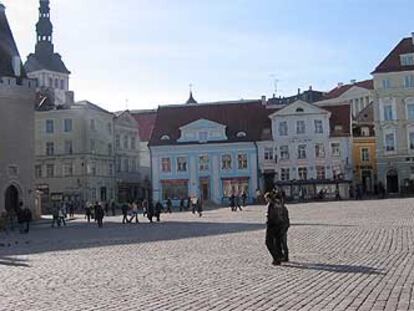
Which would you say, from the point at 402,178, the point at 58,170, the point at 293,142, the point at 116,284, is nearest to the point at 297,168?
the point at 293,142

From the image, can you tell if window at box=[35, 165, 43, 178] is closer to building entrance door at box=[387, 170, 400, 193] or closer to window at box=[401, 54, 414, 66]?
building entrance door at box=[387, 170, 400, 193]

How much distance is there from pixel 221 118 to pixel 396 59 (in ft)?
64.2

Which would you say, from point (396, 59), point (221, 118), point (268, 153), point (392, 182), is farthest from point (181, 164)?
point (396, 59)

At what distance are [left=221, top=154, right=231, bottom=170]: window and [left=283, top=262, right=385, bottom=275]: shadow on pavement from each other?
62150 mm

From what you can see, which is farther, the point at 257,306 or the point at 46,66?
the point at 46,66

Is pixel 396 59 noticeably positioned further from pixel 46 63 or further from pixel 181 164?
pixel 46 63

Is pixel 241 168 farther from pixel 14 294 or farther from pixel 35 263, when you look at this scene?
pixel 14 294

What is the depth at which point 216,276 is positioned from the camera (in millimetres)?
13977

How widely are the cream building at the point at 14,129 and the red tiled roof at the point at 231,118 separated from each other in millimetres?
26292

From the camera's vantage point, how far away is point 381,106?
77250mm

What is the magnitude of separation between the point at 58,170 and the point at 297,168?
86.3ft

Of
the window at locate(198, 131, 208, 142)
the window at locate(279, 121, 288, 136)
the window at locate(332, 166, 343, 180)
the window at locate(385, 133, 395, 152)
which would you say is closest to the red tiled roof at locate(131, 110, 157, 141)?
the window at locate(198, 131, 208, 142)

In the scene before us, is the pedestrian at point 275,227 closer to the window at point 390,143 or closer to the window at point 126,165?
the window at point 390,143

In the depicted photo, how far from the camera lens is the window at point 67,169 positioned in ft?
267
